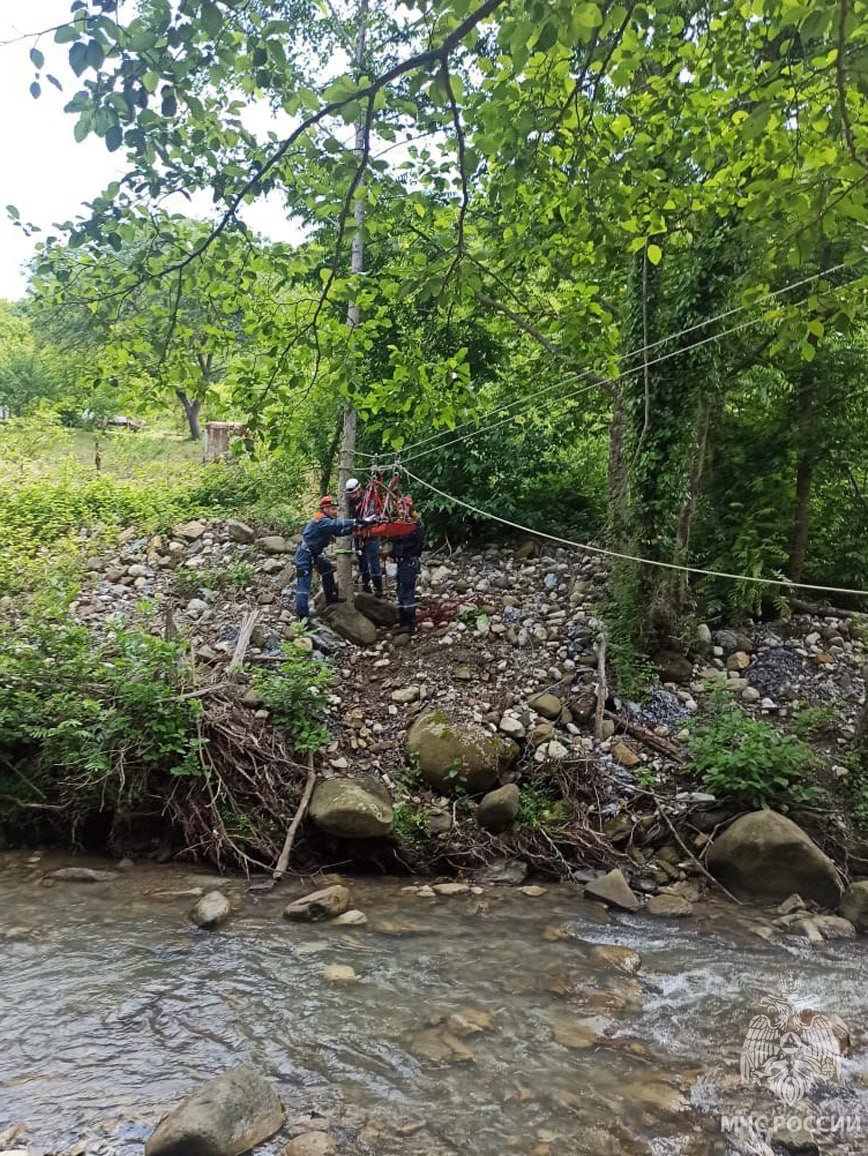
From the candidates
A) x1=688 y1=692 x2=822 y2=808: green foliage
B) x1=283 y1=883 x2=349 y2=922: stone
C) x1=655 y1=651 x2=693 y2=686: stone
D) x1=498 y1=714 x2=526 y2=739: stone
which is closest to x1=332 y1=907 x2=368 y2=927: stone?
x1=283 y1=883 x2=349 y2=922: stone

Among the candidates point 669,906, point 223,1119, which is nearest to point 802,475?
point 669,906

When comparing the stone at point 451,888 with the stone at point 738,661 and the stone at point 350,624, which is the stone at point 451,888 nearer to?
the stone at point 350,624

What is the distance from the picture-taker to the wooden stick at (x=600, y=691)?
6934 mm

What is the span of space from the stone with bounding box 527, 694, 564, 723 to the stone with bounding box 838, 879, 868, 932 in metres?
2.76

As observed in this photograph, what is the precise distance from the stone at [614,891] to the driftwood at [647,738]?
1.44 m

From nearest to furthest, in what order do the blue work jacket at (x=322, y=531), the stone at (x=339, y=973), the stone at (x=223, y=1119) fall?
the stone at (x=223, y=1119)
the stone at (x=339, y=973)
the blue work jacket at (x=322, y=531)

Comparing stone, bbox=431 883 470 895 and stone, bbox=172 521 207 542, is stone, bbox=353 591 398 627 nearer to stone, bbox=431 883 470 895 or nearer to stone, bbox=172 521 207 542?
stone, bbox=172 521 207 542

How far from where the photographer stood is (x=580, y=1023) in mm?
3900

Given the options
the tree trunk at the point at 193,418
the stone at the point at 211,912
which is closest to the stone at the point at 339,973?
the stone at the point at 211,912

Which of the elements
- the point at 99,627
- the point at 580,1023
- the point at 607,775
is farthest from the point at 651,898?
the point at 99,627

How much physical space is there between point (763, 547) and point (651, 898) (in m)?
4.42

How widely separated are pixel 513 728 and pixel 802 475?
4.88m

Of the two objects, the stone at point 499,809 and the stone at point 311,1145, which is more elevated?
the stone at point 499,809

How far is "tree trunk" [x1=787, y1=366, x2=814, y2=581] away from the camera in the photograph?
8.37m
